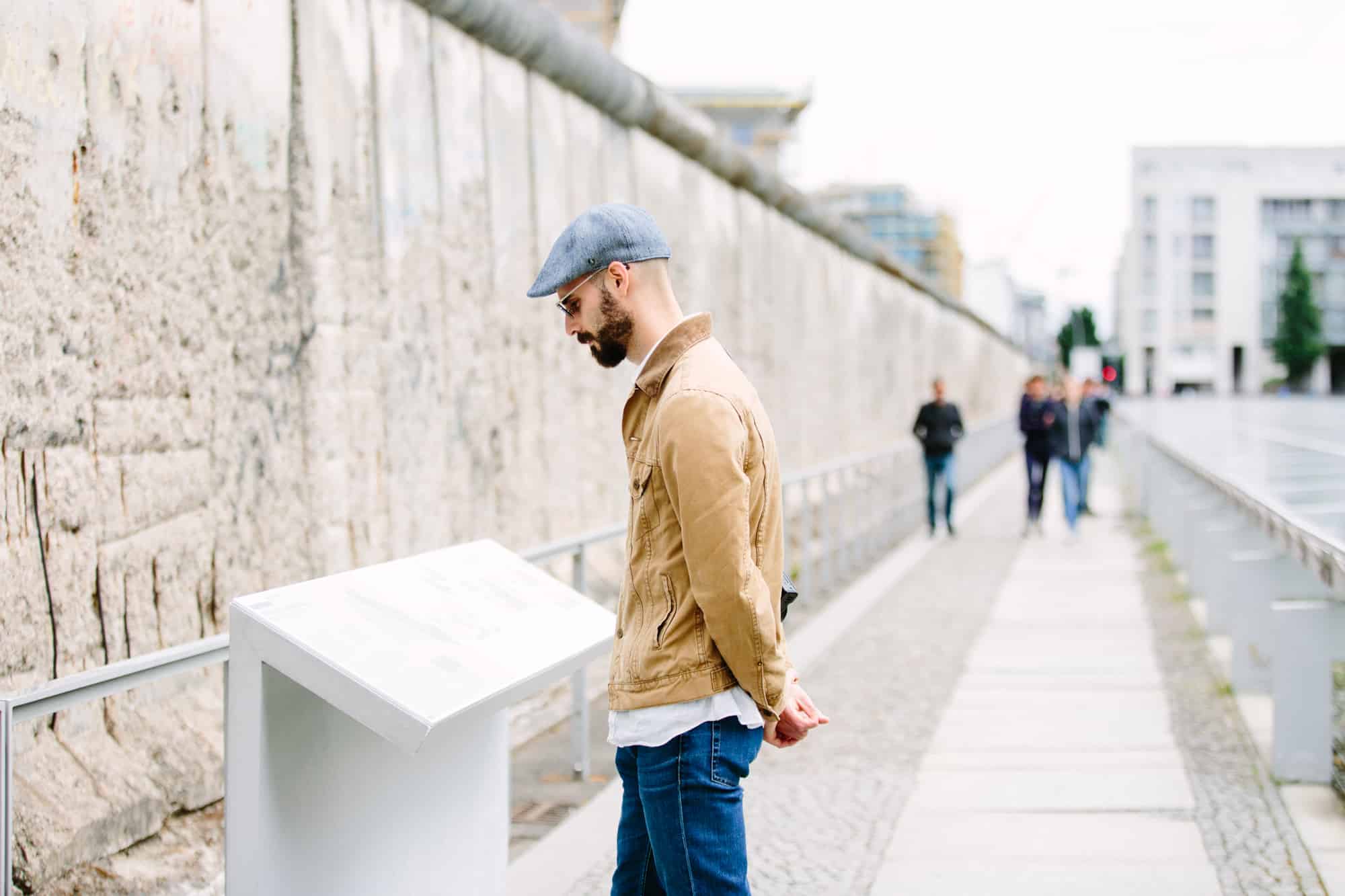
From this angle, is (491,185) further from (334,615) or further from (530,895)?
(334,615)

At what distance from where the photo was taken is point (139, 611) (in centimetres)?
386

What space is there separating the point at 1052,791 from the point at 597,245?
133 inches

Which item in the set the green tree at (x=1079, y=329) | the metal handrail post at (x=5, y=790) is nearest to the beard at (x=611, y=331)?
the metal handrail post at (x=5, y=790)

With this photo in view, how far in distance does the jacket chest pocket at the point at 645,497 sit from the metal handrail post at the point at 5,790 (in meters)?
1.10

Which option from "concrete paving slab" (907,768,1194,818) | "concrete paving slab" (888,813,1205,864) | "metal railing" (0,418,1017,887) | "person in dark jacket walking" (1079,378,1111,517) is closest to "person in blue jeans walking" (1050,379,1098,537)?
"person in dark jacket walking" (1079,378,1111,517)

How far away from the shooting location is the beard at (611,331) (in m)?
2.49

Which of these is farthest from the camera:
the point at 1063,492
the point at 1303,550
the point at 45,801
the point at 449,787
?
the point at 1063,492

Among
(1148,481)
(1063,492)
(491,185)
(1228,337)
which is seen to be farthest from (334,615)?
(1228,337)

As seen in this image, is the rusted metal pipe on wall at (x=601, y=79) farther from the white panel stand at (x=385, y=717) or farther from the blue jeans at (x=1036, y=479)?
the blue jeans at (x=1036, y=479)

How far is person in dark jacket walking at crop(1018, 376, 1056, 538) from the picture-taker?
539 inches

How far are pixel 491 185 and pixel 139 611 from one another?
297cm

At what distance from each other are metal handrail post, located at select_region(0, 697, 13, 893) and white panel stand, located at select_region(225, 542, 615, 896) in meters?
0.35

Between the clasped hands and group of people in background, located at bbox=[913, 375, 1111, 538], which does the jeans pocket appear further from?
group of people in background, located at bbox=[913, 375, 1111, 538]

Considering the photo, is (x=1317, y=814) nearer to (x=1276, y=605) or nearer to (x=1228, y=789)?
(x=1228, y=789)
